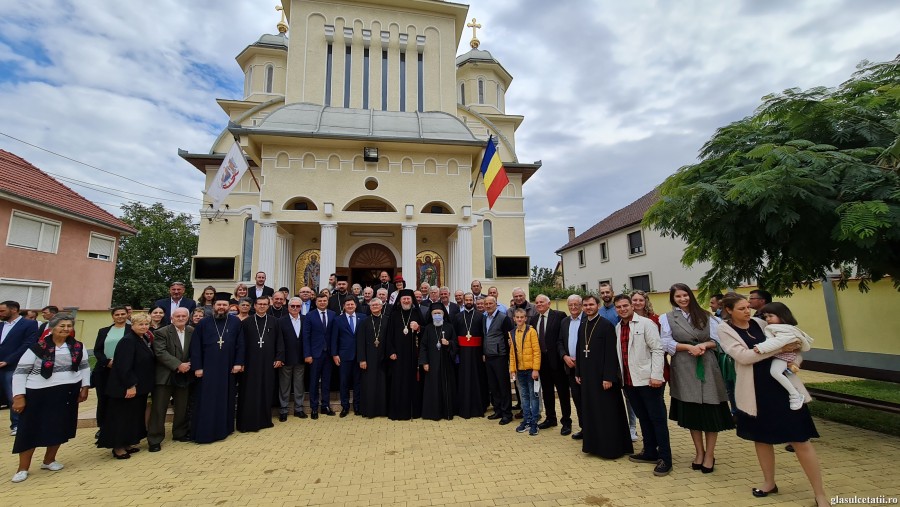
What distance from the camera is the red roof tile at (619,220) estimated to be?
→ 24.7 meters

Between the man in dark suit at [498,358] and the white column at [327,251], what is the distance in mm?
7007

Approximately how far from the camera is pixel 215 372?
559 centimetres

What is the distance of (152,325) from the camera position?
604 centimetres

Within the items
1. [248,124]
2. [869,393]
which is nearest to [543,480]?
[869,393]

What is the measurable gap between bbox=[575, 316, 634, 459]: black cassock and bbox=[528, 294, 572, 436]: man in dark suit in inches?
33.1

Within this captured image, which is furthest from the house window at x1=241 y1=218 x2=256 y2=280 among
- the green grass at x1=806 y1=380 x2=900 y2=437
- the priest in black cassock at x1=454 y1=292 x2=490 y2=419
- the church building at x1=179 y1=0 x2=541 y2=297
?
the green grass at x1=806 y1=380 x2=900 y2=437

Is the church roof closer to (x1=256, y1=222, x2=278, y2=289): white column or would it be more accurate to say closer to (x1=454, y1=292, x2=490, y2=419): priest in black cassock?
(x1=256, y1=222, x2=278, y2=289): white column

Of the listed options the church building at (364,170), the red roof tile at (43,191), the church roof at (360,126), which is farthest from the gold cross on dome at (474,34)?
the red roof tile at (43,191)

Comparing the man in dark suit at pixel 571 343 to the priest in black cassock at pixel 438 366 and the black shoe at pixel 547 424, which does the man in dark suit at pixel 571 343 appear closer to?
the black shoe at pixel 547 424

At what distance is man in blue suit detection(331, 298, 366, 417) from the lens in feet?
21.8

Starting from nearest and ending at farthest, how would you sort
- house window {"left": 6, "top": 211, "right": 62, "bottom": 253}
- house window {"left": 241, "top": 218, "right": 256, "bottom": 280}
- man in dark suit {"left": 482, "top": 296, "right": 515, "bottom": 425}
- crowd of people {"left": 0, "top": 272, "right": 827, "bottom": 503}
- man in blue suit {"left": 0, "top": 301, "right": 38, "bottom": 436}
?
1. crowd of people {"left": 0, "top": 272, "right": 827, "bottom": 503}
2. man in dark suit {"left": 482, "top": 296, "right": 515, "bottom": 425}
3. man in blue suit {"left": 0, "top": 301, "right": 38, "bottom": 436}
4. house window {"left": 6, "top": 211, "right": 62, "bottom": 253}
5. house window {"left": 241, "top": 218, "right": 256, "bottom": 280}

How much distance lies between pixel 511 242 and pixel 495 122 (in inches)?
380

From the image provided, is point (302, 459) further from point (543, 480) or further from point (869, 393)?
point (869, 393)

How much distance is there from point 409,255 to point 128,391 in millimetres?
8117
